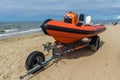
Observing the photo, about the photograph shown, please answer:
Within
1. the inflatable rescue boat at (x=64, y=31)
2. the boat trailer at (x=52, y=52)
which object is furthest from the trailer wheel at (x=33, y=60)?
the inflatable rescue boat at (x=64, y=31)

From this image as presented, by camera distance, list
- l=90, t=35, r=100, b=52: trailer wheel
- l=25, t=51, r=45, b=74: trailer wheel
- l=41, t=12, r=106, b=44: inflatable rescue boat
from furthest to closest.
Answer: l=90, t=35, r=100, b=52: trailer wheel → l=41, t=12, r=106, b=44: inflatable rescue boat → l=25, t=51, r=45, b=74: trailer wheel

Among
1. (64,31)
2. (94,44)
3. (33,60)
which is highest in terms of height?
(64,31)

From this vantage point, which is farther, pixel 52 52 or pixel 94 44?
pixel 94 44

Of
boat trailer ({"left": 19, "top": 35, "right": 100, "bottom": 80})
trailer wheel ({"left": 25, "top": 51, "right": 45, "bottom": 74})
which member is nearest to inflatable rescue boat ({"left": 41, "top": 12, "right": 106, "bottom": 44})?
boat trailer ({"left": 19, "top": 35, "right": 100, "bottom": 80})

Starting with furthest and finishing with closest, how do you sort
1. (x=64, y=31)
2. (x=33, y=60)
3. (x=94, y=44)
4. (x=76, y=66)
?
(x=94, y=44) < (x=76, y=66) < (x=64, y=31) < (x=33, y=60)

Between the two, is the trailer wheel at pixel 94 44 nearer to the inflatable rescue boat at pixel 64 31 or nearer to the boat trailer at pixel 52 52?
the boat trailer at pixel 52 52

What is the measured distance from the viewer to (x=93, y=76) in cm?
696

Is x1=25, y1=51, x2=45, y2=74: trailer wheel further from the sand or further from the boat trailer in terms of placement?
the sand

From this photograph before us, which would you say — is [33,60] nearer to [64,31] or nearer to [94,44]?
[64,31]

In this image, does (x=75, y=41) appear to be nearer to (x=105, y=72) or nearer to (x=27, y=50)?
(x=105, y=72)

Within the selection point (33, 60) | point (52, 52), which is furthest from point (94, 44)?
point (33, 60)

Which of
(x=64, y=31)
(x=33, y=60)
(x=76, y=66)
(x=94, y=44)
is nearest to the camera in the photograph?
(x=33, y=60)

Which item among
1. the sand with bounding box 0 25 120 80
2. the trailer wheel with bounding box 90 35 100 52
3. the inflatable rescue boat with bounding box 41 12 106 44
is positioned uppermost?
the inflatable rescue boat with bounding box 41 12 106 44

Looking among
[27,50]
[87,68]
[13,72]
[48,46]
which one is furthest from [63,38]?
[27,50]
